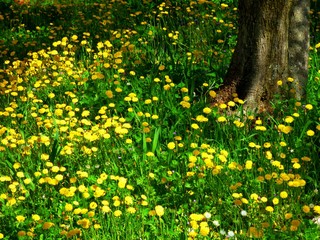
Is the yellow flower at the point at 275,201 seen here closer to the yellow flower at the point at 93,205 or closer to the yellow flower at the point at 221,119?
the yellow flower at the point at 221,119

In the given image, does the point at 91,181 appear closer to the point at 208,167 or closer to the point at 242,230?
the point at 208,167

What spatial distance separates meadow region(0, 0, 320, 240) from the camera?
3.16m

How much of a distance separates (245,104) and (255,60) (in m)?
0.39

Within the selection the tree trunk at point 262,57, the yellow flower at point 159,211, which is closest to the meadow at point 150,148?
the yellow flower at point 159,211

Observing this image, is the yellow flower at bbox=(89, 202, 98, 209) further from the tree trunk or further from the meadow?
the tree trunk

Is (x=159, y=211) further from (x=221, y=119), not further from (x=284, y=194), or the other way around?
(x=221, y=119)

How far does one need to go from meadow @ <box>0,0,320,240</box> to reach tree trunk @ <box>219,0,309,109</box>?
125 millimetres

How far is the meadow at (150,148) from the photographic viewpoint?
10.4ft

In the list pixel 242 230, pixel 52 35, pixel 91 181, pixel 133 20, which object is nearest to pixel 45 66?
pixel 52 35

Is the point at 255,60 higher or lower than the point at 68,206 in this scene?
higher

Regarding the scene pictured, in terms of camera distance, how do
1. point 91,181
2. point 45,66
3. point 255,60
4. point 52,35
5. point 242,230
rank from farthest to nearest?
point 52,35, point 45,66, point 255,60, point 91,181, point 242,230

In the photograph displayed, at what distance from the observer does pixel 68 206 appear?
121 inches

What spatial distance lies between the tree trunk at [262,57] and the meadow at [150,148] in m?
0.13

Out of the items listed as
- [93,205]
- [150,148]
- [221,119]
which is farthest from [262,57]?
[93,205]
